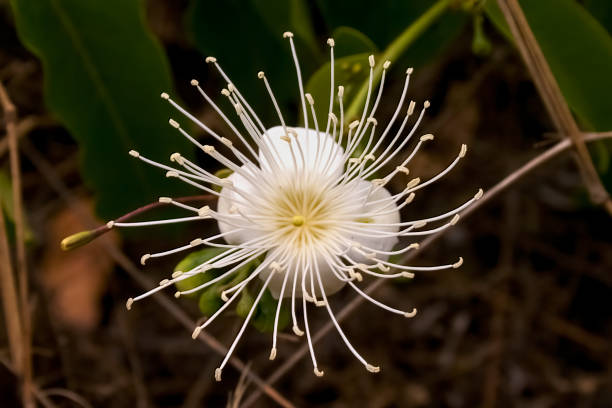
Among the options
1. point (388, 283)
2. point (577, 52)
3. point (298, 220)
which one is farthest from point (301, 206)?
point (388, 283)

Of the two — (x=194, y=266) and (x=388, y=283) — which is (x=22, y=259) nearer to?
(x=194, y=266)

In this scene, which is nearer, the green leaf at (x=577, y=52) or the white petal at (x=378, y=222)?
the white petal at (x=378, y=222)

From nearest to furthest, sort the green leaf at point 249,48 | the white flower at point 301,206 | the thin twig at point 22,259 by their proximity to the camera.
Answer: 1. the white flower at point 301,206
2. the thin twig at point 22,259
3. the green leaf at point 249,48

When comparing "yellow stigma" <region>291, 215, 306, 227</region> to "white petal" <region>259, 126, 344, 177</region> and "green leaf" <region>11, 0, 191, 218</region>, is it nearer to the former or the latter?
"white petal" <region>259, 126, 344, 177</region>

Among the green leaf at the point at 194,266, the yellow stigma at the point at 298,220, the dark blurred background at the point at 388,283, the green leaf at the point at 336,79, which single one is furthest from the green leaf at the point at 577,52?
the green leaf at the point at 194,266

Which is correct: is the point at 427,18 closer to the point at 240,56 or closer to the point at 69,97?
the point at 240,56

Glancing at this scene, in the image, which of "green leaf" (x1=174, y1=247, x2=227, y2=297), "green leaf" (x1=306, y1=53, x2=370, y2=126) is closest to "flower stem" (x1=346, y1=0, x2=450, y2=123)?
"green leaf" (x1=306, y1=53, x2=370, y2=126)

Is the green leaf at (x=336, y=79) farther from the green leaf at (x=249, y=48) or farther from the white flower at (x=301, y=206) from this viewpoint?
the green leaf at (x=249, y=48)
